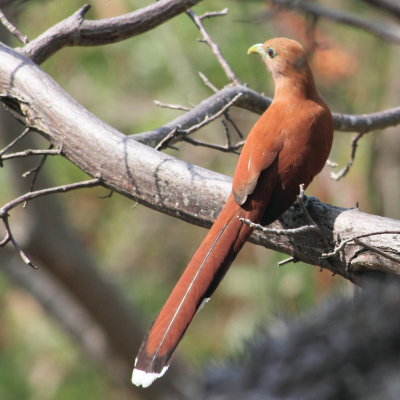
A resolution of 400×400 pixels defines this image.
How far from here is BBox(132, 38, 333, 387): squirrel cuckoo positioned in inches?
92.6

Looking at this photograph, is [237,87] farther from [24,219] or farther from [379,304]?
[24,219]

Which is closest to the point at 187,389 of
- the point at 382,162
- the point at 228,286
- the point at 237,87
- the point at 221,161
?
the point at 228,286

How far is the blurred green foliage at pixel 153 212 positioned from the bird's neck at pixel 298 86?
3255 millimetres

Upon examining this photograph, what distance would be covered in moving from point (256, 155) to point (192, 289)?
1.59 ft

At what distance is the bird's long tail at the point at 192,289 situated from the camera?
232cm

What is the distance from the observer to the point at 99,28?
9.32 ft

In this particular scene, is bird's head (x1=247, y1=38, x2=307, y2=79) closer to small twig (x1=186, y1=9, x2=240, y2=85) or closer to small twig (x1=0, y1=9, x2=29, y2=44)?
small twig (x1=186, y1=9, x2=240, y2=85)

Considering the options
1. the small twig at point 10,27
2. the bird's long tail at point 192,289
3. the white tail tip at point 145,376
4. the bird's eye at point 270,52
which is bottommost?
the white tail tip at point 145,376

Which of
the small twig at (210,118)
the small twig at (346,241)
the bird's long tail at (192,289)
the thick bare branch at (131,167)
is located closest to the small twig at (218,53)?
the small twig at (210,118)

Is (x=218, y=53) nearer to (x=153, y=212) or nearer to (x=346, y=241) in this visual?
(x=346, y=241)

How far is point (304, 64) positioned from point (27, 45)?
0.99m

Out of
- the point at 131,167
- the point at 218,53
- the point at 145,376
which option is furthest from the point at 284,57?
the point at 145,376

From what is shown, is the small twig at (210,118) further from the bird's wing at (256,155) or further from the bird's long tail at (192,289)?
the bird's long tail at (192,289)

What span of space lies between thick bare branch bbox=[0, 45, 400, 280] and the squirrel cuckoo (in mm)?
86
